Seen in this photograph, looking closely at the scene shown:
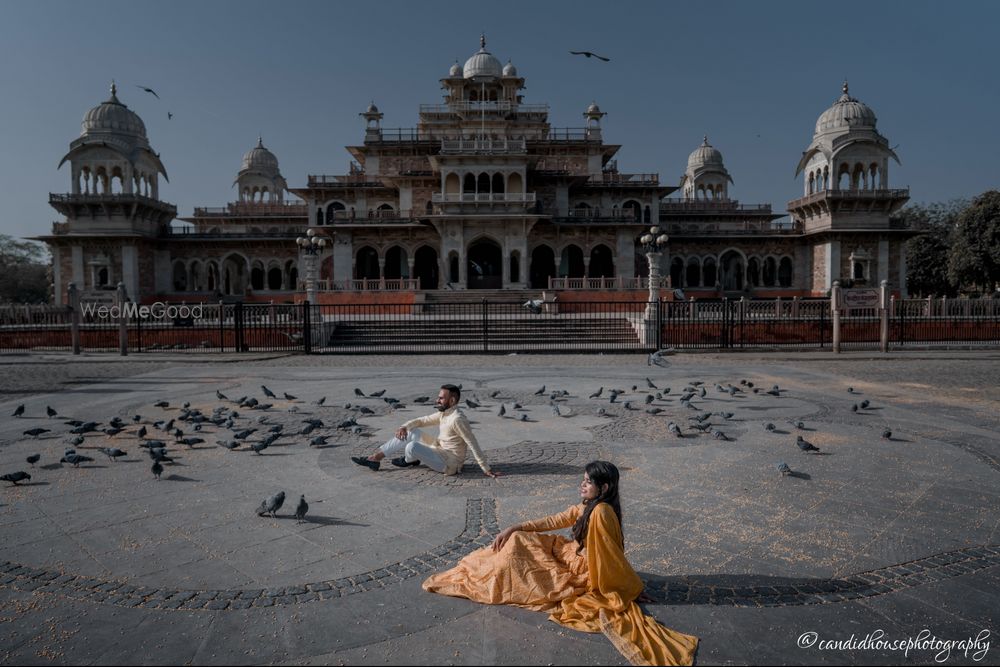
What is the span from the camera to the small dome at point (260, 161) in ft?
162

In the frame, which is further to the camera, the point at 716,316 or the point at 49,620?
the point at 716,316

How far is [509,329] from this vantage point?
2016 centimetres

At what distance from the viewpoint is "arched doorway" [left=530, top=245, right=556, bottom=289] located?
3788cm

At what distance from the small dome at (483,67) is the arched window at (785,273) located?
22700mm

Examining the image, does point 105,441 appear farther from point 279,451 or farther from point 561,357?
point 561,357

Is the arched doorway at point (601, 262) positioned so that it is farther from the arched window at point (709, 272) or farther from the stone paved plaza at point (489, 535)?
the stone paved plaza at point (489, 535)

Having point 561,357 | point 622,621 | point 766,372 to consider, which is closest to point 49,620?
point 622,621

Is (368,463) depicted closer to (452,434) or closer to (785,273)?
(452,434)

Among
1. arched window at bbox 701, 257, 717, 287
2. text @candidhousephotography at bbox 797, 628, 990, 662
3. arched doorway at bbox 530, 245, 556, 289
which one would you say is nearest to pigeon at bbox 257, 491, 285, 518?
text @candidhousephotography at bbox 797, 628, 990, 662

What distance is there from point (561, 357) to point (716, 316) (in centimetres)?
571

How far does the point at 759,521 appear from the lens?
4535mm

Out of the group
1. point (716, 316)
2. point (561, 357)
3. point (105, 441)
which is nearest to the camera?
point (105, 441)

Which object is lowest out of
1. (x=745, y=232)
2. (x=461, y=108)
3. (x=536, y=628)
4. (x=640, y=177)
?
A: (x=536, y=628)

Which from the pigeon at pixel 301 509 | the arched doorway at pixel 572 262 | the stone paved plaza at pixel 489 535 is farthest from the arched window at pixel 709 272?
the pigeon at pixel 301 509
